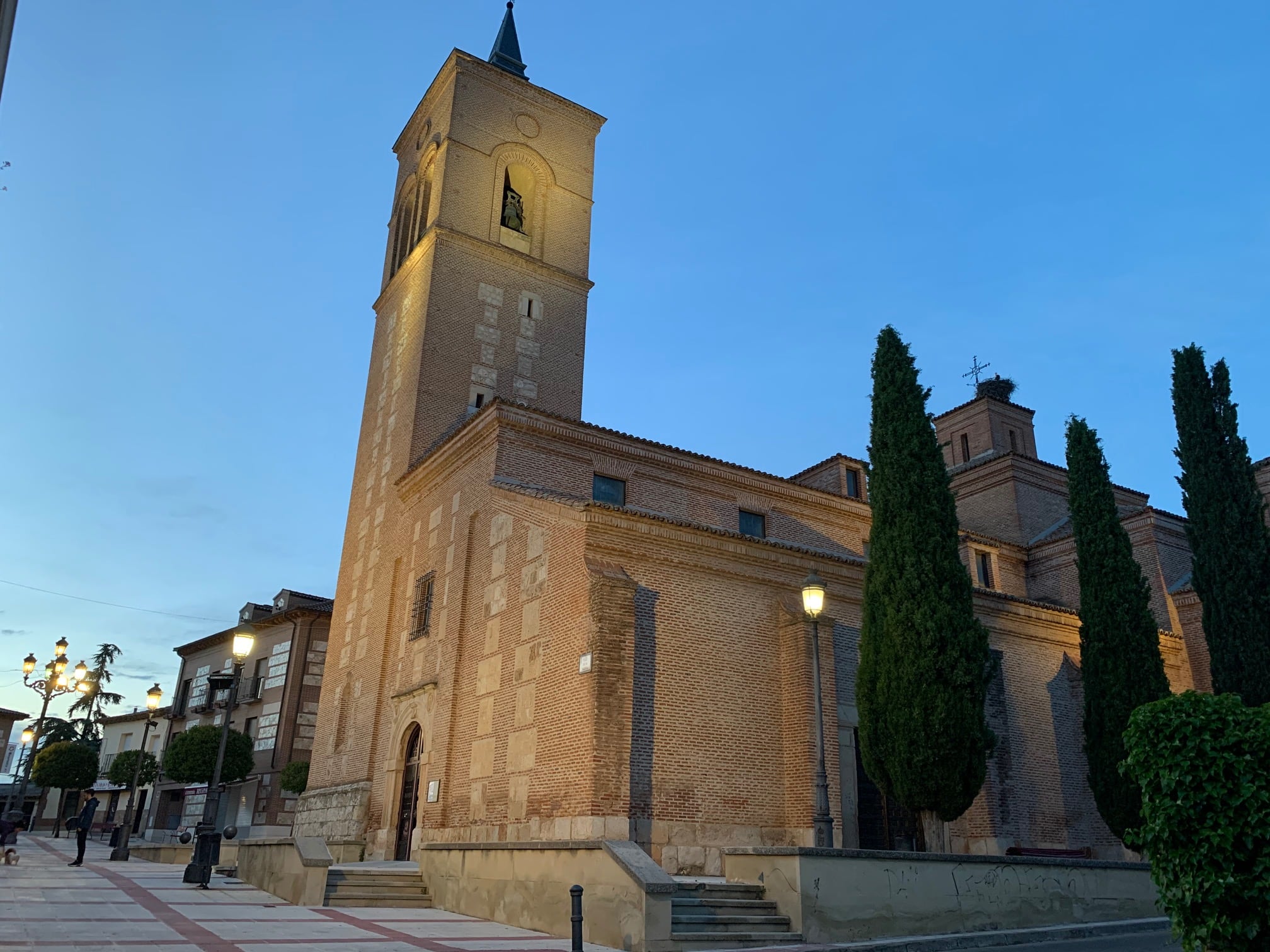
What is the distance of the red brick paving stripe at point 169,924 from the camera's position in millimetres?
9062

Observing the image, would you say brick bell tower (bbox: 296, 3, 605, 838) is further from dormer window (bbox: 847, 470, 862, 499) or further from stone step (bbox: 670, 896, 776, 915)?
stone step (bbox: 670, 896, 776, 915)

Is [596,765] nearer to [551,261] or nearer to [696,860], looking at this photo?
[696,860]

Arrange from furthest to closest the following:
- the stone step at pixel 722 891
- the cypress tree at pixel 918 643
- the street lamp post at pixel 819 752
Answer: the cypress tree at pixel 918 643, the street lamp post at pixel 819 752, the stone step at pixel 722 891

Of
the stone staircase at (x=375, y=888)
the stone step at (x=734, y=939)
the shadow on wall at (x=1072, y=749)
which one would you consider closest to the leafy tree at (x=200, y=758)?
the stone staircase at (x=375, y=888)

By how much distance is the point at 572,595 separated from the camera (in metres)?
15.9

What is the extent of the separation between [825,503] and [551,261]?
10687mm

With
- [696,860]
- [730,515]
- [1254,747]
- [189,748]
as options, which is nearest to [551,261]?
[730,515]

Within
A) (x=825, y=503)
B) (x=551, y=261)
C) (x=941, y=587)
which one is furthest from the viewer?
(x=551, y=261)

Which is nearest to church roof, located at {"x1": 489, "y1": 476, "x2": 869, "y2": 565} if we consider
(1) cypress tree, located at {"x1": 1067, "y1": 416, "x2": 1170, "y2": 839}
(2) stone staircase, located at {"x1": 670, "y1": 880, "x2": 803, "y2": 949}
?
(1) cypress tree, located at {"x1": 1067, "y1": 416, "x2": 1170, "y2": 839}

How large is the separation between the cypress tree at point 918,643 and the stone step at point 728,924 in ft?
14.4

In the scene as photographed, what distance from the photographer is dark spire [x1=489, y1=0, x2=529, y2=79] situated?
106 feet

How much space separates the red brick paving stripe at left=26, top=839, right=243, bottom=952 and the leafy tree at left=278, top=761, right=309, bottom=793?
12.6 m

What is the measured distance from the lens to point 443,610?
65.5 feet

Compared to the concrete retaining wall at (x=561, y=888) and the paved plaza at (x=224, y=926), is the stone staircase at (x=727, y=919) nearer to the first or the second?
the concrete retaining wall at (x=561, y=888)
